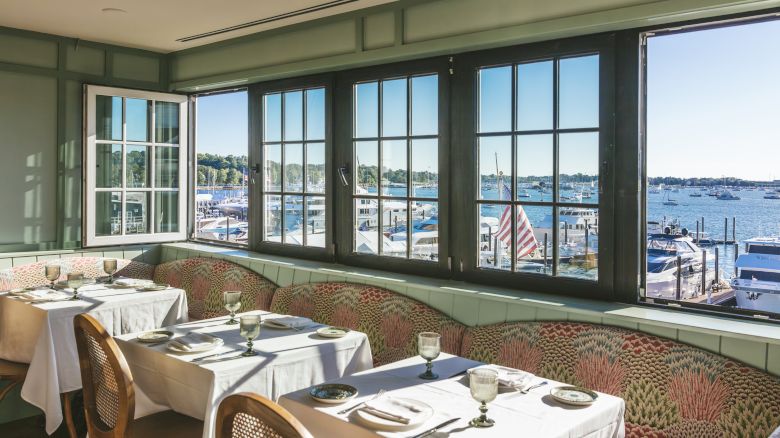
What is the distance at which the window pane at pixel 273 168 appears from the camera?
14.7ft

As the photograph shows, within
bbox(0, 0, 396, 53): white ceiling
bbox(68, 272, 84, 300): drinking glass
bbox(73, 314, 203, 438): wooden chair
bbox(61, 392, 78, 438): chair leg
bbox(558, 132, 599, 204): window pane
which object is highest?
bbox(0, 0, 396, 53): white ceiling

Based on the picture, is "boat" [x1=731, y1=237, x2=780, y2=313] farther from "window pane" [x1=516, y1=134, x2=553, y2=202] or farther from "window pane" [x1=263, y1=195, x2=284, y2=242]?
"window pane" [x1=263, y1=195, x2=284, y2=242]

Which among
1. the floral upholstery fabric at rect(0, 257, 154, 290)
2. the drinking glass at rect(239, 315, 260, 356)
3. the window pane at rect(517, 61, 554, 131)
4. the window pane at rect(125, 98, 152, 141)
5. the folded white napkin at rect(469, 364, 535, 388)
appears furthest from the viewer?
the window pane at rect(125, 98, 152, 141)

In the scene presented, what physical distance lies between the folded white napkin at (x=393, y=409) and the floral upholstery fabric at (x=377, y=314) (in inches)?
45.9

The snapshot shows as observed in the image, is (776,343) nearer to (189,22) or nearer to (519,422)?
(519,422)

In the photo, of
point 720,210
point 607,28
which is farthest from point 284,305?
point 720,210

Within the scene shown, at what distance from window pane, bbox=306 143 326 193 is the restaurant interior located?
0.05ft

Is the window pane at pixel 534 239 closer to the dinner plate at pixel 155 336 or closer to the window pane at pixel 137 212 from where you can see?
the dinner plate at pixel 155 336

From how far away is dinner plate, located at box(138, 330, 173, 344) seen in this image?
2.62m

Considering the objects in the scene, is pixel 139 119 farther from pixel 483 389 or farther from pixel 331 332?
pixel 483 389

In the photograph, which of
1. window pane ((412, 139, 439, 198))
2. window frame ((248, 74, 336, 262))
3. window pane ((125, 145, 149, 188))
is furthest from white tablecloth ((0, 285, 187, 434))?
window pane ((412, 139, 439, 198))

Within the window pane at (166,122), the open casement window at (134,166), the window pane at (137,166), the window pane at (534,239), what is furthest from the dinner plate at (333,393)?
the window pane at (166,122)

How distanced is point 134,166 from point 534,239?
3.37m

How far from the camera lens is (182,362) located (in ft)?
7.74
